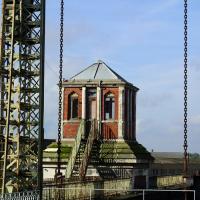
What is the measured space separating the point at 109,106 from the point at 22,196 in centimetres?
2196

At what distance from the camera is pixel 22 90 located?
22.7m

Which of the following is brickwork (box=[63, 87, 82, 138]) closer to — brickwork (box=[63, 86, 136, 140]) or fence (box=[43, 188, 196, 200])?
brickwork (box=[63, 86, 136, 140])

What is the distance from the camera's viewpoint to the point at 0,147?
22.9 m

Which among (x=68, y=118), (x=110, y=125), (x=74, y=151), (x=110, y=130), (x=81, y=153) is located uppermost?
(x=68, y=118)

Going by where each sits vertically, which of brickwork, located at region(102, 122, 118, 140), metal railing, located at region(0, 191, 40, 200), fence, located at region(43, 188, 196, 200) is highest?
brickwork, located at region(102, 122, 118, 140)

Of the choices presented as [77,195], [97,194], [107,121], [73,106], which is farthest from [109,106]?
[77,195]

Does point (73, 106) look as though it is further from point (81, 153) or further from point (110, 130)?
point (81, 153)

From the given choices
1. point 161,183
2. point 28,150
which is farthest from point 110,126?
point 28,150

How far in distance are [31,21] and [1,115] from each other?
372 cm

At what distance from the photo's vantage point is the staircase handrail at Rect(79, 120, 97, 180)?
36.6 m

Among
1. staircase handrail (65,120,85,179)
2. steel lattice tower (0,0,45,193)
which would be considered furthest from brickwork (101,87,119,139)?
steel lattice tower (0,0,45,193)

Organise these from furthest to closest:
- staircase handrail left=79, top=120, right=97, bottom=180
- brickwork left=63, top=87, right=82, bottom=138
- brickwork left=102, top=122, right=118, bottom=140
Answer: brickwork left=63, top=87, right=82, bottom=138
brickwork left=102, top=122, right=118, bottom=140
staircase handrail left=79, top=120, right=97, bottom=180

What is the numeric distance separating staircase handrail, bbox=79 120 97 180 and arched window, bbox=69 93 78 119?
2.27m

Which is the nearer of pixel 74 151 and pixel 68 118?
pixel 74 151
